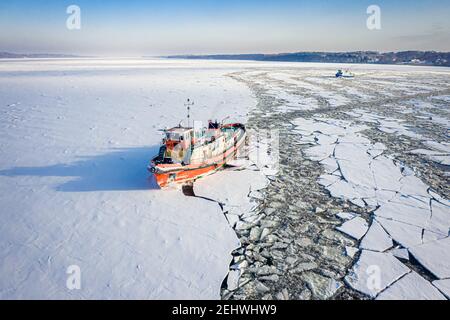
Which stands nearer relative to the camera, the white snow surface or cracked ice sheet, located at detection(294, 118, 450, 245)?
the white snow surface

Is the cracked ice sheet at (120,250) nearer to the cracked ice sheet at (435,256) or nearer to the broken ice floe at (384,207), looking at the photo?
the broken ice floe at (384,207)

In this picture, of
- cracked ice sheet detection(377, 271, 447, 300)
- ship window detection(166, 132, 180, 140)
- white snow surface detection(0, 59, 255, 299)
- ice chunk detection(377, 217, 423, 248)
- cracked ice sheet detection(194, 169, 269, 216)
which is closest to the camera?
cracked ice sheet detection(377, 271, 447, 300)

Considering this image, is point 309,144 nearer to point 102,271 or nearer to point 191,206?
point 191,206

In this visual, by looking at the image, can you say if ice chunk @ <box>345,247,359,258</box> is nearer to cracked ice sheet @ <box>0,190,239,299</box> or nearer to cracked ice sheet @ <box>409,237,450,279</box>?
A: cracked ice sheet @ <box>409,237,450,279</box>

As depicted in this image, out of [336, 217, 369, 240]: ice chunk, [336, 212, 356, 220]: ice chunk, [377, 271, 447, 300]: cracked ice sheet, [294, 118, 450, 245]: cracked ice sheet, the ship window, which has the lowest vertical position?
[377, 271, 447, 300]: cracked ice sheet

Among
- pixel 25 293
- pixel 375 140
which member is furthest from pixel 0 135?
pixel 375 140

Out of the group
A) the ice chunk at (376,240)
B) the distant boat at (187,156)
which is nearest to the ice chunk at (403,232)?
the ice chunk at (376,240)

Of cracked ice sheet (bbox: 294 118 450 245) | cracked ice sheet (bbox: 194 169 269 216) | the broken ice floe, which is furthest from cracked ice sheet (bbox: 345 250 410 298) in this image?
cracked ice sheet (bbox: 194 169 269 216)
